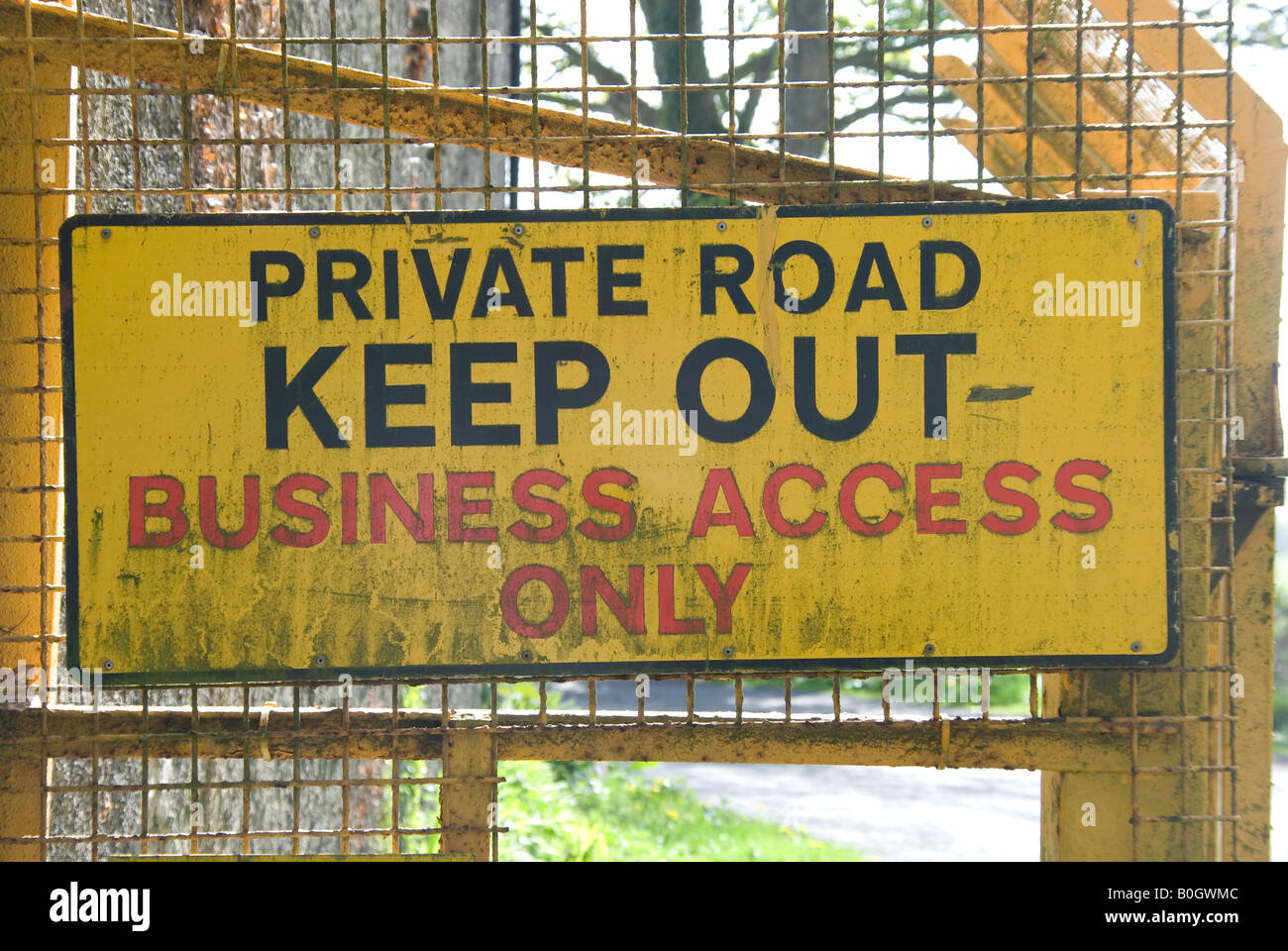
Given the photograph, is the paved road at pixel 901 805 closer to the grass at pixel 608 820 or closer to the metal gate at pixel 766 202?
the grass at pixel 608 820

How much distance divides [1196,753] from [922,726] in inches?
24.2

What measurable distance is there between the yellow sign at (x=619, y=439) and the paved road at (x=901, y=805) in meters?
5.28

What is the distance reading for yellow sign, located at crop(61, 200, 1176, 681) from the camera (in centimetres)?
224

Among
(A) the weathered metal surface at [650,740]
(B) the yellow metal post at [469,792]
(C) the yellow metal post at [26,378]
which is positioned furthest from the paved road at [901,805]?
(C) the yellow metal post at [26,378]

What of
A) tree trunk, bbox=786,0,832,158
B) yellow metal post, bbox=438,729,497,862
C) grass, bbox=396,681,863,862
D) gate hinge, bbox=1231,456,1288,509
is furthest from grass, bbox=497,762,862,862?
tree trunk, bbox=786,0,832,158

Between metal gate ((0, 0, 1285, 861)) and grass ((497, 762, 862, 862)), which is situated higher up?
metal gate ((0, 0, 1285, 861))

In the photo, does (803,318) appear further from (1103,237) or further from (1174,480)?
(1174,480)

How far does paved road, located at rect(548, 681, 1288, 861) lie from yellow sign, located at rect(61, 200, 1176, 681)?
528 cm

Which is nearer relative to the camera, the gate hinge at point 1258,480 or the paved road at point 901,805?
the gate hinge at point 1258,480

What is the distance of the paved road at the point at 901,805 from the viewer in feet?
25.2

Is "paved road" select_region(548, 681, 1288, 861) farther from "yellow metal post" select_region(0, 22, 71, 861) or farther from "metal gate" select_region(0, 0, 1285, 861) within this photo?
"yellow metal post" select_region(0, 22, 71, 861)
